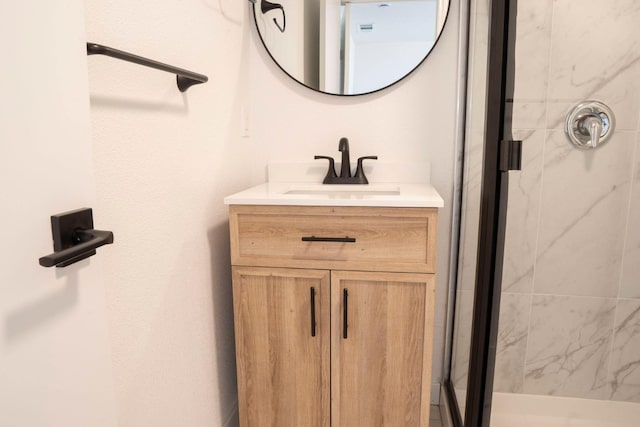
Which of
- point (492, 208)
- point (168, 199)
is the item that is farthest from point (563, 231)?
point (168, 199)

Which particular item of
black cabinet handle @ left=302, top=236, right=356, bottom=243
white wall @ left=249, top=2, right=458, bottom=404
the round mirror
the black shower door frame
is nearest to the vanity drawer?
black cabinet handle @ left=302, top=236, right=356, bottom=243

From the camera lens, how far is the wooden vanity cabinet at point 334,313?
119 centimetres

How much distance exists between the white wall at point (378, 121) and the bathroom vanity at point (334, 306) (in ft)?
1.31

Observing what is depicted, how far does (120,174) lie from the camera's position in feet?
2.82

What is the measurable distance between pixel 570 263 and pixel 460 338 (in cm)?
51

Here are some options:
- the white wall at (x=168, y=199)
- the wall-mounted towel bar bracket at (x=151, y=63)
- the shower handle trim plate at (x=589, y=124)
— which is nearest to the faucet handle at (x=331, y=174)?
the white wall at (x=168, y=199)

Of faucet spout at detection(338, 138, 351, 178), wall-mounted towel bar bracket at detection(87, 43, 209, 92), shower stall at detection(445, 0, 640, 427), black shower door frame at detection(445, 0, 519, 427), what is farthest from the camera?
faucet spout at detection(338, 138, 351, 178)

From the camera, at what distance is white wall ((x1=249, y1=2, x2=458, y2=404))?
1.59 metres

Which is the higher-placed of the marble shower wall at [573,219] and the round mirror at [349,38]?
the round mirror at [349,38]

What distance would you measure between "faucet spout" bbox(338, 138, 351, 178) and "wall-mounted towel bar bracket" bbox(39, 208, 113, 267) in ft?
3.40

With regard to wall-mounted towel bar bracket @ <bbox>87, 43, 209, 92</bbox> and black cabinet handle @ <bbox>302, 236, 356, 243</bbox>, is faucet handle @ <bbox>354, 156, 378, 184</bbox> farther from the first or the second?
wall-mounted towel bar bracket @ <bbox>87, 43, 209, 92</bbox>

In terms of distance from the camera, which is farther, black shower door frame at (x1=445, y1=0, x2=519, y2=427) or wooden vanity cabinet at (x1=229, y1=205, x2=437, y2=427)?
wooden vanity cabinet at (x1=229, y1=205, x2=437, y2=427)

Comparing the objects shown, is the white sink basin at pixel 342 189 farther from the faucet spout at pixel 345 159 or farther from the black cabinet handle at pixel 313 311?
the black cabinet handle at pixel 313 311

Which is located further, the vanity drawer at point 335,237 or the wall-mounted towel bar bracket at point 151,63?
the vanity drawer at point 335,237
